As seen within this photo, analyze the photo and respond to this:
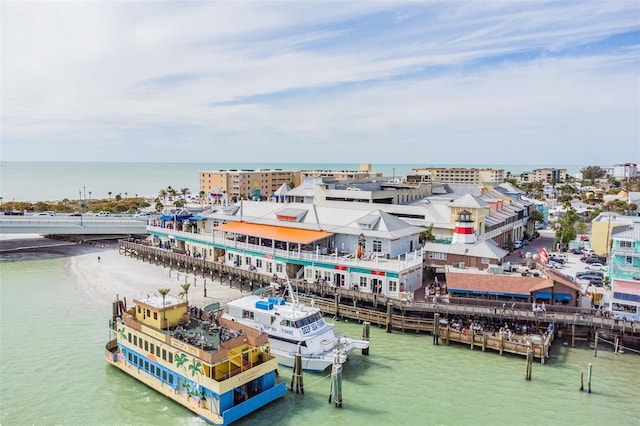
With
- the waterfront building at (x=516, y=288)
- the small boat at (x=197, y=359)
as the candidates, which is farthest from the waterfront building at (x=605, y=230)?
the small boat at (x=197, y=359)

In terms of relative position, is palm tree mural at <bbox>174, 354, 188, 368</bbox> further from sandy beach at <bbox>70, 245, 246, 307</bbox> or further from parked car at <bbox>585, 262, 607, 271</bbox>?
parked car at <bbox>585, 262, 607, 271</bbox>

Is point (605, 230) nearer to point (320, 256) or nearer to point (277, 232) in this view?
point (320, 256)

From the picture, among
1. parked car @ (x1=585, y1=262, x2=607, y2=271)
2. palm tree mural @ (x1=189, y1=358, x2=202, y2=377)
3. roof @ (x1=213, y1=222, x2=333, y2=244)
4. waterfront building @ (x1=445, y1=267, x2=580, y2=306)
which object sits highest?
roof @ (x1=213, y1=222, x2=333, y2=244)

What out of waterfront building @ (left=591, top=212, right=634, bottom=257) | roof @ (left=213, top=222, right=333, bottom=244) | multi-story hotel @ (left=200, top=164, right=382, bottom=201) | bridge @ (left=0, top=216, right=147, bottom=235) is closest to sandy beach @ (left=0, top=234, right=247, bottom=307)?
bridge @ (left=0, top=216, right=147, bottom=235)

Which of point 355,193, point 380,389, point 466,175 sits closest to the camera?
point 380,389

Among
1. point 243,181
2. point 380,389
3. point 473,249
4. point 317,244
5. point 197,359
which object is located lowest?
point 380,389

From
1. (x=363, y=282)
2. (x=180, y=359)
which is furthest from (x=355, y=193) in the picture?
(x=180, y=359)
